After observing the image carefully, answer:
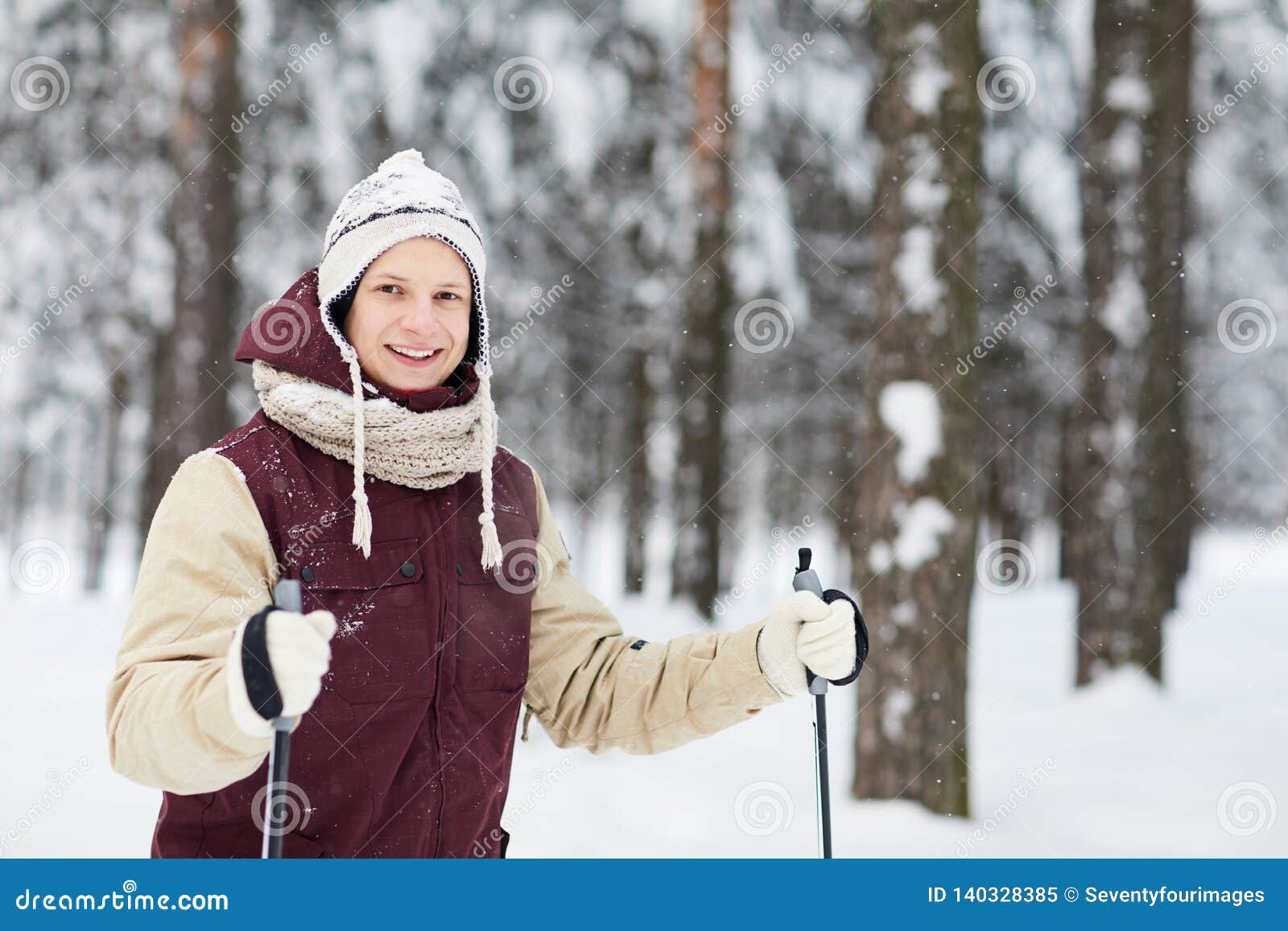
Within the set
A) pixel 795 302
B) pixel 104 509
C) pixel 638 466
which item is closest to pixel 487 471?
pixel 638 466

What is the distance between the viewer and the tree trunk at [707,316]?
429 inches

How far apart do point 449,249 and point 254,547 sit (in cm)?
71

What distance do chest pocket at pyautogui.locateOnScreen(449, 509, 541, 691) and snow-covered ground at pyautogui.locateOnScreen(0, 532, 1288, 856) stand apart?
8.51 feet

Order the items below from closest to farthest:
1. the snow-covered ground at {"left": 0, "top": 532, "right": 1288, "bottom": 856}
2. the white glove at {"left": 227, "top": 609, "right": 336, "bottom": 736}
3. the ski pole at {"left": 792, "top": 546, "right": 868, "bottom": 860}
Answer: the white glove at {"left": 227, "top": 609, "right": 336, "bottom": 736} → the ski pole at {"left": 792, "top": 546, "right": 868, "bottom": 860} → the snow-covered ground at {"left": 0, "top": 532, "right": 1288, "bottom": 856}

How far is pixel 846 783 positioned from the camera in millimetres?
5480

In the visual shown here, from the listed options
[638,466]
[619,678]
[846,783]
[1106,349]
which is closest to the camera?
[619,678]

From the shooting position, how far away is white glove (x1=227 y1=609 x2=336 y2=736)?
5.51 ft

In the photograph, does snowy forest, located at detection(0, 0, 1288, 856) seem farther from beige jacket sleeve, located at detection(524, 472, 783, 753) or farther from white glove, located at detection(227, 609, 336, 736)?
white glove, located at detection(227, 609, 336, 736)

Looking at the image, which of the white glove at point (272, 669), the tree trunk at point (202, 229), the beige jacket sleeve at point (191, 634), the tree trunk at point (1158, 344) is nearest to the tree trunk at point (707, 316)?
the tree trunk at point (1158, 344)

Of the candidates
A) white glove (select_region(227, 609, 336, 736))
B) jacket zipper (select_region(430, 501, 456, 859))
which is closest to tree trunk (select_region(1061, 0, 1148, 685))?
jacket zipper (select_region(430, 501, 456, 859))

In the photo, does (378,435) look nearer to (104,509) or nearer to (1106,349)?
(1106,349)

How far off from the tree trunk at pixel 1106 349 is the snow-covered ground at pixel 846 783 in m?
0.50

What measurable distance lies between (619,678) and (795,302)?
11759 millimetres
